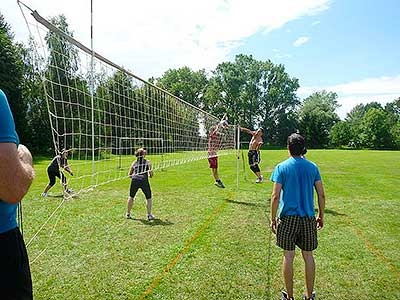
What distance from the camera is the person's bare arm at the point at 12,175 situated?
1.36 m

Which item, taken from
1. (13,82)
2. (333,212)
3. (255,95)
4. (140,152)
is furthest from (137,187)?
(255,95)

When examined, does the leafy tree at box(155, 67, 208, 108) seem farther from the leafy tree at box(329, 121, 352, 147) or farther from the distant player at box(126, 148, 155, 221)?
the distant player at box(126, 148, 155, 221)

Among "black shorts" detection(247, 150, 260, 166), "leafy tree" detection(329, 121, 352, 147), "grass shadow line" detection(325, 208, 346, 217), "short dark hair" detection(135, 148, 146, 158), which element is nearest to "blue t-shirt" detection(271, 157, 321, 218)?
"short dark hair" detection(135, 148, 146, 158)

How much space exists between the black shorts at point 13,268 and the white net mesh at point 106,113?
1.66m

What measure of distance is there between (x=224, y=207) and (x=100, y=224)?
9.91ft

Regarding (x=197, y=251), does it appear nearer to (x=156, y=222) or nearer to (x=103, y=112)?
(x=156, y=222)

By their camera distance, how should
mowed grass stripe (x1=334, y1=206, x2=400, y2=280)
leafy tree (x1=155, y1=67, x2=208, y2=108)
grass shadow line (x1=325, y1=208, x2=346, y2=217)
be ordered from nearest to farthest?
mowed grass stripe (x1=334, y1=206, x2=400, y2=280) < grass shadow line (x1=325, y1=208, x2=346, y2=217) < leafy tree (x1=155, y1=67, x2=208, y2=108)

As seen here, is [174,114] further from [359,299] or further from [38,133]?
[38,133]

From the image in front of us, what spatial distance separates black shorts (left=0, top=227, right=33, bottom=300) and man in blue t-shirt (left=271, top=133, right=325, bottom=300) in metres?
2.75

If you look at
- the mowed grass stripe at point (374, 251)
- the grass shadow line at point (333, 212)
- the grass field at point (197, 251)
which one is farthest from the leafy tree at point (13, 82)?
the mowed grass stripe at point (374, 251)

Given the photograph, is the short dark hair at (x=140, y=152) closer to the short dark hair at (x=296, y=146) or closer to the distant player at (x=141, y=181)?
the distant player at (x=141, y=181)

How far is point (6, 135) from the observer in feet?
4.52

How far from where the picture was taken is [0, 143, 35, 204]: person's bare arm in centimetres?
136

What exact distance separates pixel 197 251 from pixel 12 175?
4.18 meters
